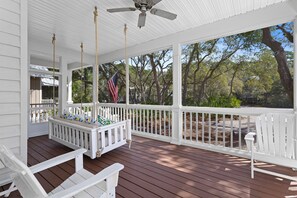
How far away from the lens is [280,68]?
3104 mm

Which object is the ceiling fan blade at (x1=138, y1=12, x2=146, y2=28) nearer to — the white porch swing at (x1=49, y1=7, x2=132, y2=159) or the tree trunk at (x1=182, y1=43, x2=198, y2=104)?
the white porch swing at (x1=49, y1=7, x2=132, y2=159)

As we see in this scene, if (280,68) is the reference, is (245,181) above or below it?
below

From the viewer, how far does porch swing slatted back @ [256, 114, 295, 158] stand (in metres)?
2.36

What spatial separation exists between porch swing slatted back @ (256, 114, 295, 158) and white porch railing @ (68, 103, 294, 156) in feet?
1.76

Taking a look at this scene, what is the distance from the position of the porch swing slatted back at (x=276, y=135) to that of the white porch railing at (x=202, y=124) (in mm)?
538

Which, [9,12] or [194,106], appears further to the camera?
[194,106]

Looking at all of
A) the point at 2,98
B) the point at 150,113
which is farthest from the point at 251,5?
the point at 2,98

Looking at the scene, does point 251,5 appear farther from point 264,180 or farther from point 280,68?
point 264,180

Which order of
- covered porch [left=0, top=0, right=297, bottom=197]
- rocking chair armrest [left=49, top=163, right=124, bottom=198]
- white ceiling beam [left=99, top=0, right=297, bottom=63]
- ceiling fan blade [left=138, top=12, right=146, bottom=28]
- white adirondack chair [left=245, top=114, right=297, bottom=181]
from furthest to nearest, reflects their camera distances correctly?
white ceiling beam [left=99, top=0, right=297, bottom=63]
ceiling fan blade [left=138, top=12, right=146, bottom=28]
white adirondack chair [left=245, top=114, right=297, bottom=181]
covered porch [left=0, top=0, right=297, bottom=197]
rocking chair armrest [left=49, top=163, right=124, bottom=198]

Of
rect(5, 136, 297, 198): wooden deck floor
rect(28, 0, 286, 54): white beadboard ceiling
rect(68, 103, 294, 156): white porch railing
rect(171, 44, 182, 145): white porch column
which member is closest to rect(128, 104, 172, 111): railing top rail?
rect(68, 103, 294, 156): white porch railing

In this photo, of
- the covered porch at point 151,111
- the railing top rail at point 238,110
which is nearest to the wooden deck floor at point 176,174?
the covered porch at point 151,111

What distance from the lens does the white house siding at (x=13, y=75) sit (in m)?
2.13

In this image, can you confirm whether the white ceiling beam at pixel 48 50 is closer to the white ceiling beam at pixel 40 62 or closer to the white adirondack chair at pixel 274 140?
the white ceiling beam at pixel 40 62

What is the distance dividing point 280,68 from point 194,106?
1.82 m
